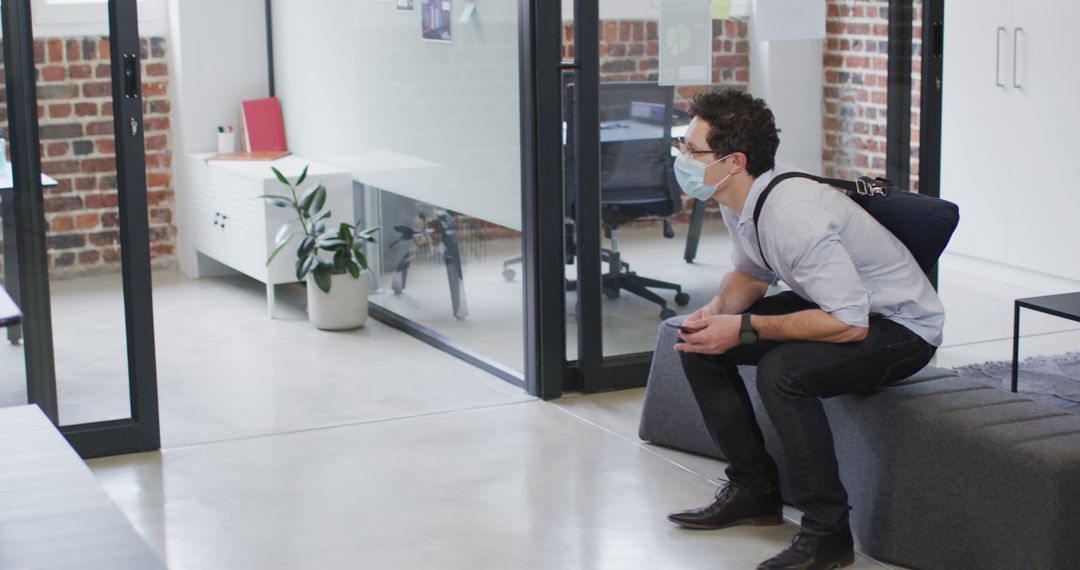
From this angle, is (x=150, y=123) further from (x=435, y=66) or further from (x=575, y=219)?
(x=575, y=219)

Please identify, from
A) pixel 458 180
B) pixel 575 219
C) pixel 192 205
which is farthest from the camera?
pixel 192 205

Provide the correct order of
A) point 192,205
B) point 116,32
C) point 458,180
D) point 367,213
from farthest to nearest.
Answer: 1. point 192,205
2. point 367,213
3. point 458,180
4. point 116,32

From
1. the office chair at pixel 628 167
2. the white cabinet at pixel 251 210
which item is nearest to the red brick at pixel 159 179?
the white cabinet at pixel 251 210

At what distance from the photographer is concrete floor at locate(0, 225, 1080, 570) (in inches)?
130

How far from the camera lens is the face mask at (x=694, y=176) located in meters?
3.21

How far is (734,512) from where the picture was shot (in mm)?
3363

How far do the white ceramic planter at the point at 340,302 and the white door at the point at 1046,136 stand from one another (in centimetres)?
287

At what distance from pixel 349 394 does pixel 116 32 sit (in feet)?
4.86

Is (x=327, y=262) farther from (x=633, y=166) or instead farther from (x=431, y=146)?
(x=633, y=166)

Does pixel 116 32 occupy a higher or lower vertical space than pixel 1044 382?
higher

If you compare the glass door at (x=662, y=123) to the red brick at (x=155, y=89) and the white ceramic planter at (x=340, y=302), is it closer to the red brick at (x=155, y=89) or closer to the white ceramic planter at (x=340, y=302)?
the white ceramic planter at (x=340, y=302)

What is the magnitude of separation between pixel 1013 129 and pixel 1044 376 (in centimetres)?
171

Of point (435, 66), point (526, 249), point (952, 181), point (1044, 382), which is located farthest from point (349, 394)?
point (952, 181)

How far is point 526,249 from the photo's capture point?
4.54 metres
